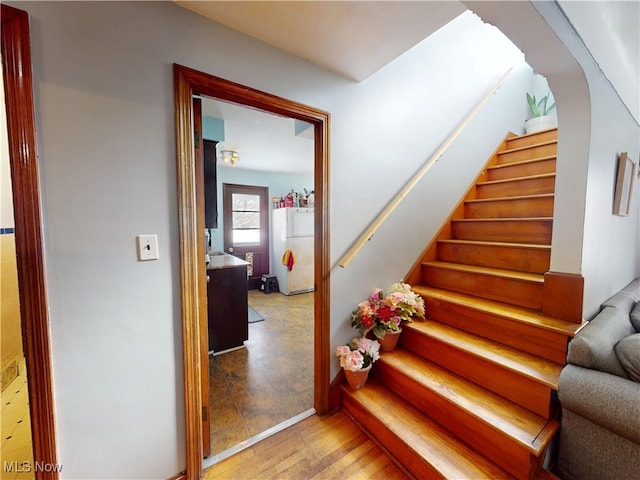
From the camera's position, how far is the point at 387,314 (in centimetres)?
173

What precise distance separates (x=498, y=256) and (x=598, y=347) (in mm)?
918

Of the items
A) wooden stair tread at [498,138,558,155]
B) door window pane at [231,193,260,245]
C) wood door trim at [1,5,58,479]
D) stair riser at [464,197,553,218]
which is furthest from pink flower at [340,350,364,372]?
door window pane at [231,193,260,245]

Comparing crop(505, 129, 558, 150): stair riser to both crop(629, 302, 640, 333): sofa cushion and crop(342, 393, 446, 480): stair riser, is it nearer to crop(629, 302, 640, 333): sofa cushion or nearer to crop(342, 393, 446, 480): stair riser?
crop(629, 302, 640, 333): sofa cushion

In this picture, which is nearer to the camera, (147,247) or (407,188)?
(147,247)

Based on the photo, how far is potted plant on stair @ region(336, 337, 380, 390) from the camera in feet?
5.41

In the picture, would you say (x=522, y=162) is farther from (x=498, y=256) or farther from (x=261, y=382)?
(x=261, y=382)

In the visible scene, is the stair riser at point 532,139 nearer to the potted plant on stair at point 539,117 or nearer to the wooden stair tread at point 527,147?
the wooden stair tread at point 527,147

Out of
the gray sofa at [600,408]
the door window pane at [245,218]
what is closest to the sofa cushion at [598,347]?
the gray sofa at [600,408]

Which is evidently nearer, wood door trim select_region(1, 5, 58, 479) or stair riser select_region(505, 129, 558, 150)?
wood door trim select_region(1, 5, 58, 479)

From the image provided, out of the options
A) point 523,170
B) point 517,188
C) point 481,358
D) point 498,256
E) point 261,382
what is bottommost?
point 261,382

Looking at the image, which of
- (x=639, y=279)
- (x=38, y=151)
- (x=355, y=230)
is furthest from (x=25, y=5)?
(x=639, y=279)

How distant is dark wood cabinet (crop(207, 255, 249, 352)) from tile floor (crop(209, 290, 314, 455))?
0.14 metres

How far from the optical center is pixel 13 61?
841mm

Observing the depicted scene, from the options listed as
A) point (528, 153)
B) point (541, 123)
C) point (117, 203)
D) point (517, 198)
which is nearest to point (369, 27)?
point (117, 203)
